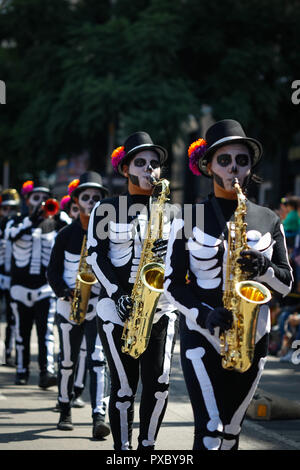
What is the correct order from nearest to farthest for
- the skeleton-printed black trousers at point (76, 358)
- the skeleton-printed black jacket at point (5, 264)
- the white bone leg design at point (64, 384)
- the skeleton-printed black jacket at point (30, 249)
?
1. the skeleton-printed black trousers at point (76, 358)
2. the white bone leg design at point (64, 384)
3. the skeleton-printed black jacket at point (30, 249)
4. the skeleton-printed black jacket at point (5, 264)

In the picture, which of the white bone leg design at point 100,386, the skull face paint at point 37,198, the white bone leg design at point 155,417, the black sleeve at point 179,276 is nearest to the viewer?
the black sleeve at point 179,276

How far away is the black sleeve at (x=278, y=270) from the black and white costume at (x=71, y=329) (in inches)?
114

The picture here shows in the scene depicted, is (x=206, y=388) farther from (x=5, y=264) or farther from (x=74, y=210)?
Result: (x=5, y=264)

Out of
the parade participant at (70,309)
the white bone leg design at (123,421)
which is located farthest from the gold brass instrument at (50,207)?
the white bone leg design at (123,421)

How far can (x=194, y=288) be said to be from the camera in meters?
4.43

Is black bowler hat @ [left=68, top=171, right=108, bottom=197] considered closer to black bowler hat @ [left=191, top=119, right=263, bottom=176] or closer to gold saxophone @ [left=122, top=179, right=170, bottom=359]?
gold saxophone @ [left=122, top=179, right=170, bottom=359]

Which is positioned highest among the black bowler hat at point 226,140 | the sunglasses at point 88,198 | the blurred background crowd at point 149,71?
the blurred background crowd at point 149,71

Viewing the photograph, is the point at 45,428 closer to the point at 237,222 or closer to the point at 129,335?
the point at 129,335

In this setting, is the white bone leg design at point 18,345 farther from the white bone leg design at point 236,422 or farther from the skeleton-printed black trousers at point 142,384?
the white bone leg design at point 236,422

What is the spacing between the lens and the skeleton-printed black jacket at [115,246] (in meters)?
5.51

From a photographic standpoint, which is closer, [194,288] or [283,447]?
[194,288]

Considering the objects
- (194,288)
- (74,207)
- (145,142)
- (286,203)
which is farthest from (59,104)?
(194,288)

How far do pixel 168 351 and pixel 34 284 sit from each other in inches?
171
